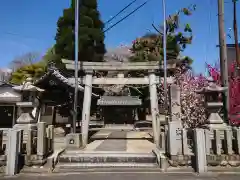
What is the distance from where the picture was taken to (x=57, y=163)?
26.0 feet

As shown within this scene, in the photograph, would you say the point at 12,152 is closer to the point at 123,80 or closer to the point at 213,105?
the point at 123,80

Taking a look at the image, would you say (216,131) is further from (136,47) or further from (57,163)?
(136,47)

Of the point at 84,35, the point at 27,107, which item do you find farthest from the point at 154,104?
→ the point at 84,35

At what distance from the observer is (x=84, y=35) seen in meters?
27.6

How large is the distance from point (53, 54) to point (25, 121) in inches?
875

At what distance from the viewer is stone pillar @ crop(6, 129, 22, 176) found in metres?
6.71

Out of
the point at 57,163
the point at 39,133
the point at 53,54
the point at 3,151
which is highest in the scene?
the point at 53,54

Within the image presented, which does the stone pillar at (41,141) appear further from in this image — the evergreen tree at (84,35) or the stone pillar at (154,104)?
the evergreen tree at (84,35)

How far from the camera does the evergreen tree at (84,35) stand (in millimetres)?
27047

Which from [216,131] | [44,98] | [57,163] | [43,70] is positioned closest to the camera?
[216,131]

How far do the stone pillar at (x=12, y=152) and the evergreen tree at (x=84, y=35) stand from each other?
67.3ft

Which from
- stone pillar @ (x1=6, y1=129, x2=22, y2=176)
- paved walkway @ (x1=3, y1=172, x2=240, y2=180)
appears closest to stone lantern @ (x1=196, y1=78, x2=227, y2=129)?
paved walkway @ (x1=3, y1=172, x2=240, y2=180)

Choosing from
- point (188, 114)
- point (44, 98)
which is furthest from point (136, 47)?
point (188, 114)

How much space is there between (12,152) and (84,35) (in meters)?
22.5
